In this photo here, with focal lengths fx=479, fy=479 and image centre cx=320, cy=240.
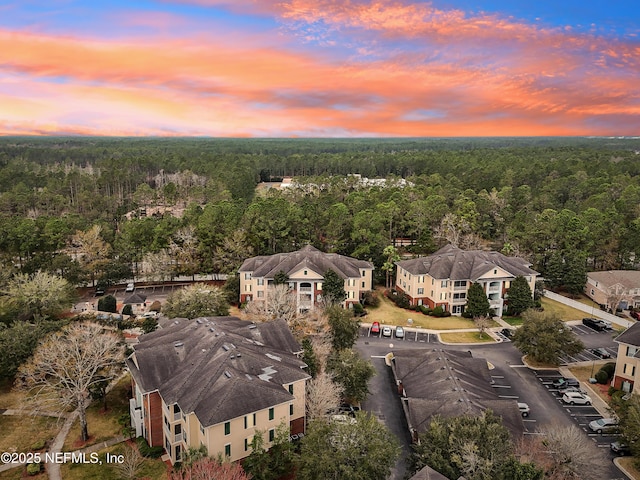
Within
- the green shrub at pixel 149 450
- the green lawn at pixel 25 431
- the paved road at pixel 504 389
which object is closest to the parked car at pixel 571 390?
the paved road at pixel 504 389

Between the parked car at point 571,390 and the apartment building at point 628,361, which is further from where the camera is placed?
the parked car at point 571,390

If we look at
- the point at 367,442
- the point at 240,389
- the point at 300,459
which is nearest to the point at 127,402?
the point at 240,389

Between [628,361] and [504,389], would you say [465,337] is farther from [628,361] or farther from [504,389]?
[628,361]

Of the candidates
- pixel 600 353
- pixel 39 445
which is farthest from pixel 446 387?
pixel 39 445

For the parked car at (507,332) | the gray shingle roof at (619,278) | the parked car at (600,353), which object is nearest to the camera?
the parked car at (600,353)

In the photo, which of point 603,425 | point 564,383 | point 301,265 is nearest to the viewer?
point 603,425

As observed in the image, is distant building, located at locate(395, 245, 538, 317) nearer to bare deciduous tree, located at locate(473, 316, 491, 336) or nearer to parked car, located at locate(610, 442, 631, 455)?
bare deciduous tree, located at locate(473, 316, 491, 336)

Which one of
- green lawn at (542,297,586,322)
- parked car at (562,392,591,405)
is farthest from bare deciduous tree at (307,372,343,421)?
green lawn at (542,297,586,322)

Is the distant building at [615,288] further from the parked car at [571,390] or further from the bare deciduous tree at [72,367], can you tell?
the bare deciduous tree at [72,367]
